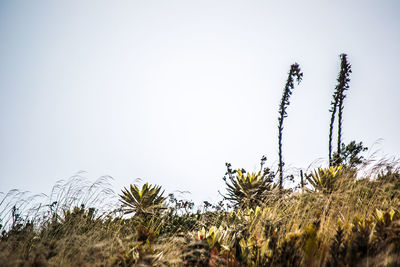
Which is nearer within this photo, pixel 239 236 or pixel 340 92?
pixel 239 236

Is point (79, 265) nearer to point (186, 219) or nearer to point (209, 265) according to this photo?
point (209, 265)

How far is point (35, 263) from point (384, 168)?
15.8 ft

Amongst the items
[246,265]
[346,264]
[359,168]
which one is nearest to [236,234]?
[246,265]

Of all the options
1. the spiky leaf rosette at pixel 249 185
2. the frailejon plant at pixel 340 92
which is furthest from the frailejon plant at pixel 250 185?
the frailejon plant at pixel 340 92

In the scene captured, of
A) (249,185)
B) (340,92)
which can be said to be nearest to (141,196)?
(249,185)

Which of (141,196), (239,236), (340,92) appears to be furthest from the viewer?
(340,92)

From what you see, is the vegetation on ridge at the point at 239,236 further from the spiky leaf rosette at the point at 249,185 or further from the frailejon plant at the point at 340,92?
the frailejon plant at the point at 340,92

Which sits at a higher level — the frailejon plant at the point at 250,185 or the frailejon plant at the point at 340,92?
the frailejon plant at the point at 340,92

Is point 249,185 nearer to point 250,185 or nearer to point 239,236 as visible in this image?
point 250,185

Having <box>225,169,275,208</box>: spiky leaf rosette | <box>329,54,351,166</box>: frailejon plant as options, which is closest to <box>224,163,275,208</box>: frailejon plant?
<box>225,169,275,208</box>: spiky leaf rosette

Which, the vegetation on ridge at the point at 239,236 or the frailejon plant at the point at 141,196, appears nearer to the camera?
the vegetation on ridge at the point at 239,236

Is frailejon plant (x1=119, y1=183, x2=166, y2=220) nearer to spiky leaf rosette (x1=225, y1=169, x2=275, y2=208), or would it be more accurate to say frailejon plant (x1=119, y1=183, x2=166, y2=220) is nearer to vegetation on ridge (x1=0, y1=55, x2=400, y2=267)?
vegetation on ridge (x1=0, y1=55, x2=400, y2=267)

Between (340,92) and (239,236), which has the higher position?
(340,92)

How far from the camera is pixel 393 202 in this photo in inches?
141
